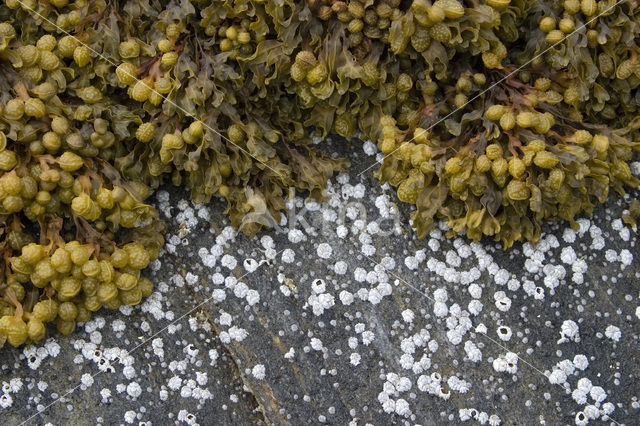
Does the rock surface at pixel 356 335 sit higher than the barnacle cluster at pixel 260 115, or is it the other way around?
the barnacle cluster at pixel 260 115

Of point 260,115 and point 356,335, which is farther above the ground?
point 260,115

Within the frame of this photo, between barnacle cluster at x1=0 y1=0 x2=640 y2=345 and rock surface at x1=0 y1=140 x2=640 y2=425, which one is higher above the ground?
barnacle cluster at x1=0 y1=0 x2=640 y2=345

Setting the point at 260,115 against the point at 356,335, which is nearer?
the point at 356,335

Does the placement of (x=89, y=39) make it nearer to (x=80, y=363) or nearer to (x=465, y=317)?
(x=80, y=363)
